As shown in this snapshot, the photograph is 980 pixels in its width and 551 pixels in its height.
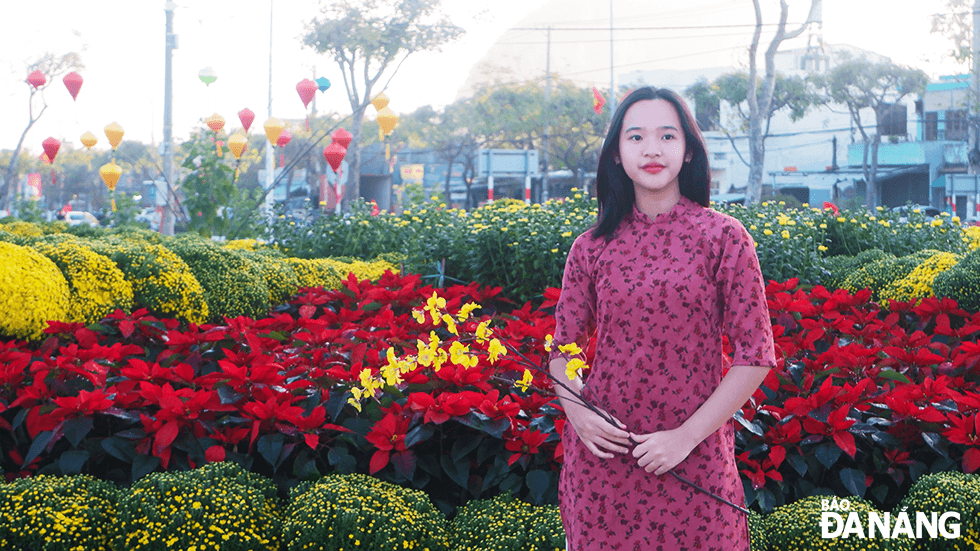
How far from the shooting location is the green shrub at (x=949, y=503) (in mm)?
2320

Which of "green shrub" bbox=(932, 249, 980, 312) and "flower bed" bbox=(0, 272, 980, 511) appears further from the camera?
"green shrub" bbox=(932, 249, 980, 312)

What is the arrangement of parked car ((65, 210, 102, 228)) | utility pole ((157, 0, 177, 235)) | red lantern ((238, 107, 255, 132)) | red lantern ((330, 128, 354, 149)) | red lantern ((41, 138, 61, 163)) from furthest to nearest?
parked car ((65, 210, 102, 228)), utility pole ((157, 0, 177, 235)), red lantern ((41, 138, 61, 163)), red lantern ((238, 107, 255, 132)), red lantern ((330, 128, 354, 149))

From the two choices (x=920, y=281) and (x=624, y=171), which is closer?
(x=624, y=171)

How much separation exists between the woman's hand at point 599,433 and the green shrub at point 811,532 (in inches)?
34.5

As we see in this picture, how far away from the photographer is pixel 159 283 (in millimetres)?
4832

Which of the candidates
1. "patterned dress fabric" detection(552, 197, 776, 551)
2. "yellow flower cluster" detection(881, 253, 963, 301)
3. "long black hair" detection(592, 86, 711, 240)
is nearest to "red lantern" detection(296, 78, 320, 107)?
"yellow flower cluster" detection(881, 253, 963, 301)

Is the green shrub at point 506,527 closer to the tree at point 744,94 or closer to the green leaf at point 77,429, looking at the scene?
the green leaf at point 77,429

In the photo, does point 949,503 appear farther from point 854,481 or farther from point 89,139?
point 89,139

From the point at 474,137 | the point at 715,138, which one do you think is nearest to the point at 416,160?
the point at 474,137

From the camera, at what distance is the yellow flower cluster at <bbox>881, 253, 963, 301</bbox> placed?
4.99 m

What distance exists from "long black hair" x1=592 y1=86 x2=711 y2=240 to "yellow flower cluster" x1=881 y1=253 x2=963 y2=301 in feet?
11.8

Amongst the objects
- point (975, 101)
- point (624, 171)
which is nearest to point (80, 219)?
point (975, 101)

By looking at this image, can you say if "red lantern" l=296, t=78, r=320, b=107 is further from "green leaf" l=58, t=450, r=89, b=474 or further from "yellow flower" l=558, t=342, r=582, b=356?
"yellow flower" l=558, t=342, r=582, b=356

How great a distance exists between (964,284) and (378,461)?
3435mm
